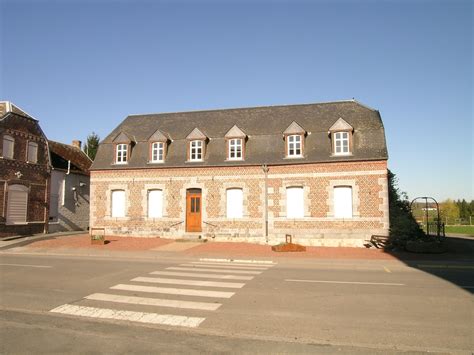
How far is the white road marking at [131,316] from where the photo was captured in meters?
6.32

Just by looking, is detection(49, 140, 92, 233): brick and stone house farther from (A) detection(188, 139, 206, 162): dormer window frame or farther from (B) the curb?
(A) detection(188, 139, 206, 162): dormer window frame

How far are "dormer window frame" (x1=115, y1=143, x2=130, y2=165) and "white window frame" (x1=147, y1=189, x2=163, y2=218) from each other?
2915 millimetres

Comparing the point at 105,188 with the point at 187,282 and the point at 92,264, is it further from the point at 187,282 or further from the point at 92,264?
the point at 187,282

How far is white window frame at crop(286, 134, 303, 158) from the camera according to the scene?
21328 mm

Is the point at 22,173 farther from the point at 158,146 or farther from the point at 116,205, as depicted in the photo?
the point at 158,146

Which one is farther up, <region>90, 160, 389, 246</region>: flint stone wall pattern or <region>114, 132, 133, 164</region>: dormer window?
<region>114, 132, 133, 164</region>: dormer window

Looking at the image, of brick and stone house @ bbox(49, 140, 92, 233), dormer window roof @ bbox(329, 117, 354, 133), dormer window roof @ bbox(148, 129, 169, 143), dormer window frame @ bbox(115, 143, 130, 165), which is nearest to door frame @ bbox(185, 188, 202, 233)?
dormer window roof @ bbox(148, 129, 169, 143)

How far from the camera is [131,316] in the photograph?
6.68 metres

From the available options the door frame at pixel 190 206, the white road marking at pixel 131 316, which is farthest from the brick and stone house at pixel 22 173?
the white road marking at pixel 131 316

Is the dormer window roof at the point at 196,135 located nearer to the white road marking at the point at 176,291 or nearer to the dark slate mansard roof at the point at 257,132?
the dark slate mansard roof at the point at 257,132

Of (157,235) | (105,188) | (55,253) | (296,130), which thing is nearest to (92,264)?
(55,253)

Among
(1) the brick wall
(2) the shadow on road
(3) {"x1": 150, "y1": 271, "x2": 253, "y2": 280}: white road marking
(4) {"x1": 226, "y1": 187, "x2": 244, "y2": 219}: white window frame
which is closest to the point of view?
(3) {"x1": 150, "y1": 271, "x2": 253, "y2": 280}: white road marking

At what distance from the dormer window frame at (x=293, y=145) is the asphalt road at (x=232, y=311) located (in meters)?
10.2

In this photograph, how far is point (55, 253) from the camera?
17.3 meters
